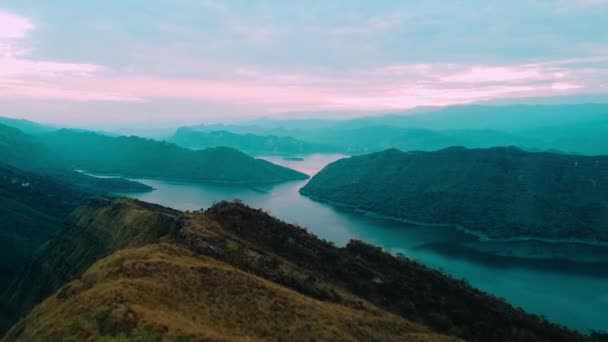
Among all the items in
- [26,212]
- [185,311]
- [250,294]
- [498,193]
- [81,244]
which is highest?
[250,294]

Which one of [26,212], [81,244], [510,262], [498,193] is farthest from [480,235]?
[26,212]

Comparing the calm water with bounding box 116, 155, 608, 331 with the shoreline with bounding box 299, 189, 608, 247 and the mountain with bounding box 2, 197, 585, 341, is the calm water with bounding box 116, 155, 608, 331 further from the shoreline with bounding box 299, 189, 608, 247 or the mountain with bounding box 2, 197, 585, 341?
the mountain with bounding box 2, 197, 585, 341

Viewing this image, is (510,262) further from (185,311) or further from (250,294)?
(185,311)

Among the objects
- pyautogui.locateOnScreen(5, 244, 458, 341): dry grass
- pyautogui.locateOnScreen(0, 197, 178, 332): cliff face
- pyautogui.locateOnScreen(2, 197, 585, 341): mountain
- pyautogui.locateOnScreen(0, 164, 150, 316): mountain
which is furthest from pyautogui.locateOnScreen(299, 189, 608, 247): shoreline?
pyautogui.locateOnScreen(5, 244, 458, 341): dry grass

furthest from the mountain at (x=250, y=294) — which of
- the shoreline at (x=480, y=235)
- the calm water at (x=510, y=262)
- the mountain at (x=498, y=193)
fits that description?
the mountain at (x=498, y=193)

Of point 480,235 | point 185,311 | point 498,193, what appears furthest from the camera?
point 498,193

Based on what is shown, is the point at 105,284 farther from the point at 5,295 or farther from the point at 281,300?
the point at 5,295

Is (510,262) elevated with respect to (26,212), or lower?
lower

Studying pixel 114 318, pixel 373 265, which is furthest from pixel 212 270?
pixel 373 265
